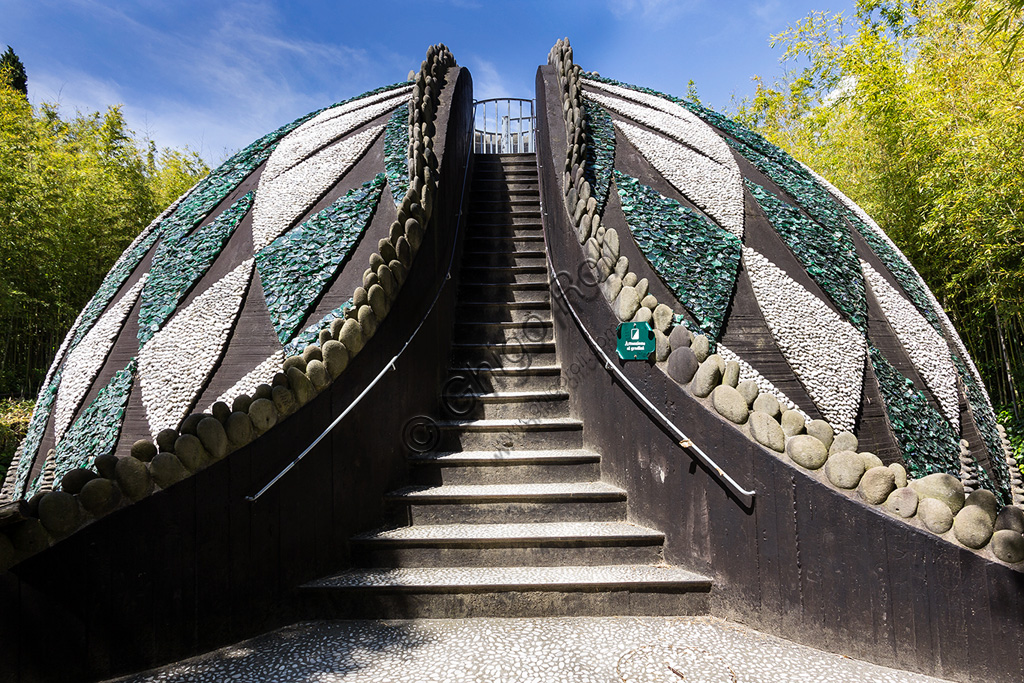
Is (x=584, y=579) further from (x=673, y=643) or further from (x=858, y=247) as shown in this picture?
(x=858, y=247)

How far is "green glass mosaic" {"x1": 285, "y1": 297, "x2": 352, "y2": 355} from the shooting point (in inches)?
155

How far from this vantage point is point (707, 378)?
9.60ft

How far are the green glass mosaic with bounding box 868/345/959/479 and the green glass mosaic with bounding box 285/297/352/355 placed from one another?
4.12 m

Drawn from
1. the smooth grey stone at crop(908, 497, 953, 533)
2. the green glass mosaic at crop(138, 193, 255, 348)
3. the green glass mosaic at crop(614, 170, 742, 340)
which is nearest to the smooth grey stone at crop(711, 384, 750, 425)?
the smooth grey stone at crop(908, 497, 953, 533)

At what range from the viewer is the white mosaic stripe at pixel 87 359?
4.50 m

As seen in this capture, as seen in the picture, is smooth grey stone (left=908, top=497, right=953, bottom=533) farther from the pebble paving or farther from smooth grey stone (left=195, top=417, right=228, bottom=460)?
smooth grey stone (left=195, top=417, right=228, bottom=460)

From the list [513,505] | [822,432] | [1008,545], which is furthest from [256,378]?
[1008,545]

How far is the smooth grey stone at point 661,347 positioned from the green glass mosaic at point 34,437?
4.99m

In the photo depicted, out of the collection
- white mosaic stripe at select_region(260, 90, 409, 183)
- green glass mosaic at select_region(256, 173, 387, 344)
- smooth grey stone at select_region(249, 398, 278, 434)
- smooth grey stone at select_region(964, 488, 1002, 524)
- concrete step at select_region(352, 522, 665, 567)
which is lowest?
concrete step at select_region(352, 522, 665, 567)

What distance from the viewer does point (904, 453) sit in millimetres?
3939

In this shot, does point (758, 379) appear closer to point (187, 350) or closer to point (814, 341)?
point (814, 341)

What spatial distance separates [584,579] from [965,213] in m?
7.07

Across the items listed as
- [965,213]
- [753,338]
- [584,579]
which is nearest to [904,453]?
[753,338]

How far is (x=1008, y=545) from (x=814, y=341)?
7.66 ft
